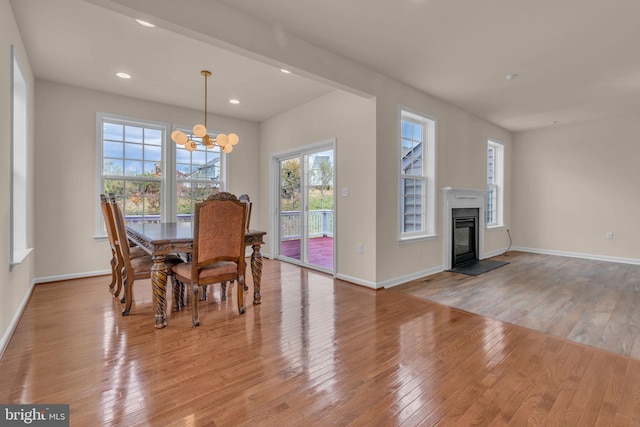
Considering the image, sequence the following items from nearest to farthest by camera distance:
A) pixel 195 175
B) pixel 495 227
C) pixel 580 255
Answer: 1. pixel 195 175
2. pixel 580 255
3. pixel 495 227

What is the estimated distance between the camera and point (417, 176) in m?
4.55

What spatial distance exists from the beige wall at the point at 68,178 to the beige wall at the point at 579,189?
7.78 metres

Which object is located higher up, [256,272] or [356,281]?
[256,272]

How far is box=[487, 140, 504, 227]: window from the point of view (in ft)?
21.5

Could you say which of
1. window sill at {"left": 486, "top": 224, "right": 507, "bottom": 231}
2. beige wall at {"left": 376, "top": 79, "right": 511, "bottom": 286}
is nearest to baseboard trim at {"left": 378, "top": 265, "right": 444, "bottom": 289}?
beige wall at {"left": 376, "top": 79, "right": 511, "bottom": 286}

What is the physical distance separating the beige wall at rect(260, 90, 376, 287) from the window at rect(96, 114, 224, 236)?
6.90 ft

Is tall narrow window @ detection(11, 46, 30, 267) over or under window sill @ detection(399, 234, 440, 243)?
over

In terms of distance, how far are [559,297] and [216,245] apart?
3.88m

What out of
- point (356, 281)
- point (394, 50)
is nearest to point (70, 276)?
point (356, 281)

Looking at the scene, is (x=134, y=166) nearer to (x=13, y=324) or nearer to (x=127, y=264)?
(x=127, y=264)

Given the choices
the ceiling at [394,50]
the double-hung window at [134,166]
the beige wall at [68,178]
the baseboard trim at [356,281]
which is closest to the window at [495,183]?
the ceiling at [394,50]

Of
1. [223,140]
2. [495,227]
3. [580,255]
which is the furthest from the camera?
[495,227]

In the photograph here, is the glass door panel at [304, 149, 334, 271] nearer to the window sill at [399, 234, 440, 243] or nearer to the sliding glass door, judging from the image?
the sliding glass door

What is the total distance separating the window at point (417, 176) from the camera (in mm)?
4418
